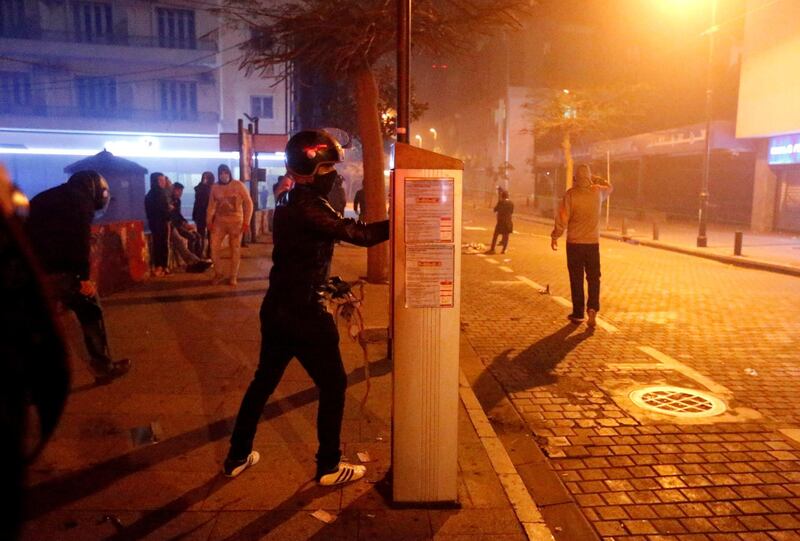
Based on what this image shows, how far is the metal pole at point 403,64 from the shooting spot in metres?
6.23

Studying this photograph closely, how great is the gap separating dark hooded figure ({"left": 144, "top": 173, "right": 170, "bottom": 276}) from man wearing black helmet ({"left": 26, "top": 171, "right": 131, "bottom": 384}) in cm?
642

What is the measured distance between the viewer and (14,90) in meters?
35.2

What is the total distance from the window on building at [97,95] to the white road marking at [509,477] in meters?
36.5

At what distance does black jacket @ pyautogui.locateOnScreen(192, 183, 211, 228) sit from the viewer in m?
13.4

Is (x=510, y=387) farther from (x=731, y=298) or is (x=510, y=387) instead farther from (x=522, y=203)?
(x=522, y=203)

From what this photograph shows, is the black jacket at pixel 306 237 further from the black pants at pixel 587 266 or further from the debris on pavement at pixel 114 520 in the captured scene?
the black pants at pixel 587 266

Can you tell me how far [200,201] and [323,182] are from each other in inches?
419

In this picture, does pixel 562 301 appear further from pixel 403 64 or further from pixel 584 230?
pixel 403 64

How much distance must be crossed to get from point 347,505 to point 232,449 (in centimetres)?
83

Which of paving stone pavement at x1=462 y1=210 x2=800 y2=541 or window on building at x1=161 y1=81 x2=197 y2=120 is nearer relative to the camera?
paving stone pavement at x1=462 y1=210 x2=800 y2=541

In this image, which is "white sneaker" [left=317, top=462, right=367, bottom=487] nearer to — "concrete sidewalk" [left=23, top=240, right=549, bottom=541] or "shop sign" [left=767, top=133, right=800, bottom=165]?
"concrete sidewalk" [left=23, top=240, right=549, bottom=541]

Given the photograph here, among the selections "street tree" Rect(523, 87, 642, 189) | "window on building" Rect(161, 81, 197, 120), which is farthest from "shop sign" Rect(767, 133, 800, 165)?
"window on building" Rect(161, 81, 197, 120)

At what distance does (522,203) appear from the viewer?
5238cm

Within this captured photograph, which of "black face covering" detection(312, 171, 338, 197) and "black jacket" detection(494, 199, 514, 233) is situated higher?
"black face covering" detection(312, 171, 338, 197)
